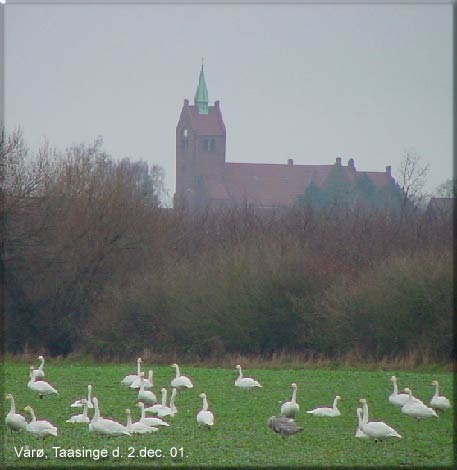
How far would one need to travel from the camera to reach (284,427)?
44.2 ft

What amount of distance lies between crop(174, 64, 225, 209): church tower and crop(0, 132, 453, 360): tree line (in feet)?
180

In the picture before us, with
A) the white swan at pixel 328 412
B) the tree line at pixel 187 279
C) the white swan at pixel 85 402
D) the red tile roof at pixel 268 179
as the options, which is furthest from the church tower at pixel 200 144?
the white swan at pixel 328 412

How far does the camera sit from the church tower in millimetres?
97188

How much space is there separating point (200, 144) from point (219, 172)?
20.1 ft

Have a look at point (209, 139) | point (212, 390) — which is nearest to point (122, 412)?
point (212, 390)

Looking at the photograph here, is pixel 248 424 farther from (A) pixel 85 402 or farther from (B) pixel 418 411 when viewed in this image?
(A) pixel 85 402

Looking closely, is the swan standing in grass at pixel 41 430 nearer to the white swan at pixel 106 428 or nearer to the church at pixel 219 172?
the white swan at pixel 106 428

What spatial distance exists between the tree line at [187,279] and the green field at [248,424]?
4586mm

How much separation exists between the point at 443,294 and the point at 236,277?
22.0 feet

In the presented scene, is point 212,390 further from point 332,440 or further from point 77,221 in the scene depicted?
point 77,221

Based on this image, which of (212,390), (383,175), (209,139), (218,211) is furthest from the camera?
(209,139)

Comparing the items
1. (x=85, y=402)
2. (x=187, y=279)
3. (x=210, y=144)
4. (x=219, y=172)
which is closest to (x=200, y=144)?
(x=210, y=144)

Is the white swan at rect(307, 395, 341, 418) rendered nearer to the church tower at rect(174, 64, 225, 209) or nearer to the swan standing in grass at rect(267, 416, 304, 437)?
the swan standing in grass at rect(267, 416, 304, 437)

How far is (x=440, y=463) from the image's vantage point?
11430 mm
